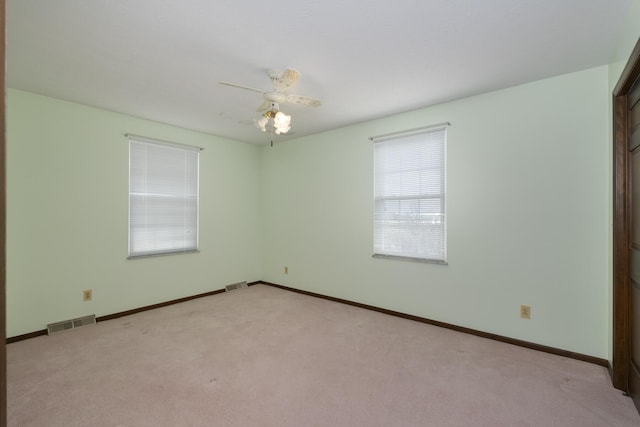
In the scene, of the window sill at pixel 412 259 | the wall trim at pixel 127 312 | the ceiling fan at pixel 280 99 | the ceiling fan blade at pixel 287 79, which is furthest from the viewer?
the window sill at pixel 412 259

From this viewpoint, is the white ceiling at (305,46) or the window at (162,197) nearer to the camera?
the white ceiling at (305,46)

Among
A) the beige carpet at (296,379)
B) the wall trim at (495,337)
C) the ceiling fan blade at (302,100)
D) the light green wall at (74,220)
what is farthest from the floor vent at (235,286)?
the ceiling fan blade at (302,100)

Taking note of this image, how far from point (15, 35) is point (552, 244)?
4.41 m

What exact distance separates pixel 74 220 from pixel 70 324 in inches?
43.9

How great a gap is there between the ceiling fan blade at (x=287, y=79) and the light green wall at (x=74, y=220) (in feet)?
7.72

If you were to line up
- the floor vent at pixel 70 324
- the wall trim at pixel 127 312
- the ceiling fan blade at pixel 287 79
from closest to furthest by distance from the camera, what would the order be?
the ceiling fan blade at pixel 287 79 → the wall trim at pixel 127 312 → the floor vent at pixel 70 324

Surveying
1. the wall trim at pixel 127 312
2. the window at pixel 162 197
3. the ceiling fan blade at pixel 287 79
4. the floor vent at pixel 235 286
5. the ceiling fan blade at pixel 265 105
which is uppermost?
the ceiling fan blade at pixel 287 79

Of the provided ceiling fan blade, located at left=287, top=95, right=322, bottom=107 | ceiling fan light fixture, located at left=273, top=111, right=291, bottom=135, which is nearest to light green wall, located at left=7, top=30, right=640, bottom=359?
ceiling fan blade, located at left=287, top=95, right=322, bottom=107

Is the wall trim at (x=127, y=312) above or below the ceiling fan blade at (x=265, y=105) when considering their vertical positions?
below

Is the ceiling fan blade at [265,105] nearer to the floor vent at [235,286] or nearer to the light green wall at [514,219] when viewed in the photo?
the light green wall at [514,219]

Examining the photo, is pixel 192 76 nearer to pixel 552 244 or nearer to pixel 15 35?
pixel 15 35

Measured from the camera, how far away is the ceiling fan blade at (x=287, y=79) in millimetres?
2188

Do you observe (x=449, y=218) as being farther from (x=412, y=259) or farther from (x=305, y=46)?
(x=305, y=46)

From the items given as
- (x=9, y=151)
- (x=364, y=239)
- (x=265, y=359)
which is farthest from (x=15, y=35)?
(x=364, y=239)
